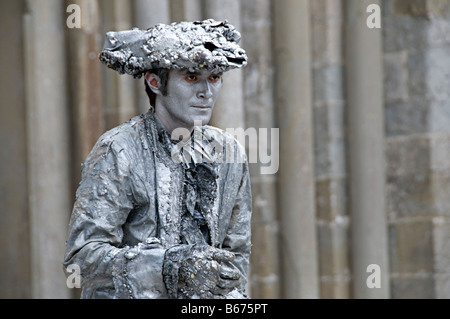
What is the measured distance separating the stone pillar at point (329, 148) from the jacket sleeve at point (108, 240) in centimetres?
349

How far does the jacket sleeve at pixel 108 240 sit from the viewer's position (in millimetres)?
3375

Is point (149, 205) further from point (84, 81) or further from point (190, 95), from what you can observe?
point (84, 81)

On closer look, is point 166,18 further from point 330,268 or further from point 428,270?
point 428,270

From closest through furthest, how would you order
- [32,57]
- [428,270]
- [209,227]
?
1. [209,227]
2. [32,57]
3. [428,270]

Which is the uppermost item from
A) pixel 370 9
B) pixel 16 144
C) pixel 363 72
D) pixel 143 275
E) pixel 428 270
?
pixel 370 9

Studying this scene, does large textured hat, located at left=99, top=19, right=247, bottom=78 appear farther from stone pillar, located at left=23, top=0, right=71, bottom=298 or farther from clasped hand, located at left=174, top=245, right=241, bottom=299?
stone pillar, located at left=23, top=0, right=71, bottom=298

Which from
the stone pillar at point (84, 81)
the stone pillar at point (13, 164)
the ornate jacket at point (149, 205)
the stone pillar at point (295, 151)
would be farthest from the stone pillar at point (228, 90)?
the ornate jacket at point (149, 205)

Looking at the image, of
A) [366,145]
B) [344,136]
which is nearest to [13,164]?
[344,136]

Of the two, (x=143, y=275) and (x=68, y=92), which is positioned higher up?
(x=68, y=92)

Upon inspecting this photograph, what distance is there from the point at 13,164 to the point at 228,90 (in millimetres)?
1447

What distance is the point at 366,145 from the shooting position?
22.6 ft

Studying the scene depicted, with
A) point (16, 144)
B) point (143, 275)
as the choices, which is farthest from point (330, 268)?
point (143, 275)
